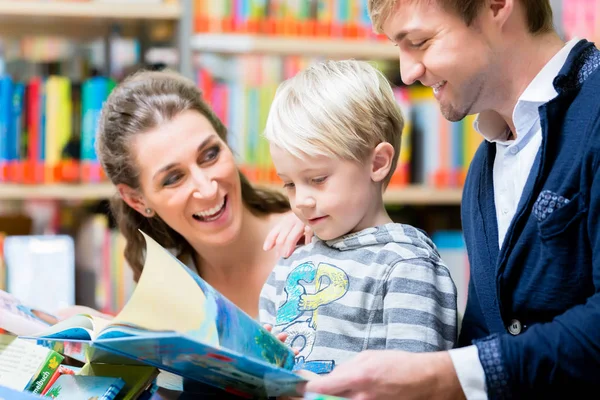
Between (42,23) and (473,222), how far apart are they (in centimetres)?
193

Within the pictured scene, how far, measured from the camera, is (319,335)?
1097 millimetres

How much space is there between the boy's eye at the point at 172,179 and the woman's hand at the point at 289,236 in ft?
0.82

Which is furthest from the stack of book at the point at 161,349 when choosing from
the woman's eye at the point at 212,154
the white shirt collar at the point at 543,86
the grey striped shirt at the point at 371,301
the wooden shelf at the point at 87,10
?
the wooden shelf at the point at 87,10

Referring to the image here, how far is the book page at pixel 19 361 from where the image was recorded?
108 cm

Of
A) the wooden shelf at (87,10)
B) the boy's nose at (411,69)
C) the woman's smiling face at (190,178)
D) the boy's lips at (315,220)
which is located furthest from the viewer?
the wooden shelf at (87,10)

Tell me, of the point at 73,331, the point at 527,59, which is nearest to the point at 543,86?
the point at 527,59

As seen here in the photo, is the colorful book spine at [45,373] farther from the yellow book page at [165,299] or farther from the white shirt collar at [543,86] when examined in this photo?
the white shirt collar at [543,86]

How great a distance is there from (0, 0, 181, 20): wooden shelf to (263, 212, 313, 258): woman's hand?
3.42 feet

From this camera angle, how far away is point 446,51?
1.05m

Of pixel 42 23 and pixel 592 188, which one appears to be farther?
pixel 42 23

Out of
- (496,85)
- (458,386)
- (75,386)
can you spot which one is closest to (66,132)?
(75,386)

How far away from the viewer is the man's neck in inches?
42.4

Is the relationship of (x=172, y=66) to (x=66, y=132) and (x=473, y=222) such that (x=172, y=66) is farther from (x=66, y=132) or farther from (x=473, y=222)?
(x=473, y=222)

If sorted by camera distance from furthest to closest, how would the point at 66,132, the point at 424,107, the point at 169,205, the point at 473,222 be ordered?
the point at 424,107
the point at 66,132
the point at 169,205
the point at 473,222
